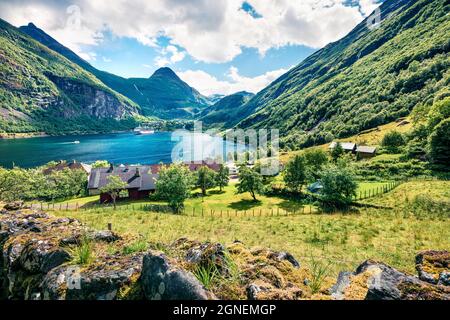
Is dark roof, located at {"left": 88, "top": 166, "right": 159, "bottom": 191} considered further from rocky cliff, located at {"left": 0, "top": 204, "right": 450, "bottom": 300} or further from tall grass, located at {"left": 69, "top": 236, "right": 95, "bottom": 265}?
tall grass, located at {"left": 69, "top": 236, "right": 95, "bottom": 265}

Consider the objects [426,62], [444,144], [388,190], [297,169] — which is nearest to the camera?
[388,190]

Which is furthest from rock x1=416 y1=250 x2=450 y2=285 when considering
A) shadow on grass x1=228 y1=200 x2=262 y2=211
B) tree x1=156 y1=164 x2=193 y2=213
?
shadow on grass x1=228 y1=200 x2=262 y2=211

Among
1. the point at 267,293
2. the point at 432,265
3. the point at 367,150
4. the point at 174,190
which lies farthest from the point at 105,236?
the point at 367,150

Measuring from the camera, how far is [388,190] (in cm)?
4516

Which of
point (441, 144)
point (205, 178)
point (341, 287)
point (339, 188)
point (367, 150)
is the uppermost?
point (367, 150)

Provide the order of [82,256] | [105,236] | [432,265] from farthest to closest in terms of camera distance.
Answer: [105,236] < [432,265] < [82,256]

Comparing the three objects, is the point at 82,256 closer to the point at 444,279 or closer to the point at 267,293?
the point at 267,293

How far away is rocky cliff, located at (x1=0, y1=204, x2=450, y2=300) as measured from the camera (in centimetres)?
480

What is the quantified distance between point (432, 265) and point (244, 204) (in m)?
51.9

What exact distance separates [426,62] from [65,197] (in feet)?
714

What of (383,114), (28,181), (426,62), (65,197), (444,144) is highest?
(426,62)

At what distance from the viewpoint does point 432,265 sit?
6836mm
